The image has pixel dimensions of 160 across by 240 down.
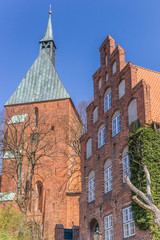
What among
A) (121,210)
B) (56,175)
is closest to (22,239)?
(121,210)

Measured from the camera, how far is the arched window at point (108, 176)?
18.9 meters

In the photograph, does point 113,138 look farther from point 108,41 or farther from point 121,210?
point 108,41

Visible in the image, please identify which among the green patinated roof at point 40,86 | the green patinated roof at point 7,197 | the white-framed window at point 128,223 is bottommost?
the white-framed window at point 128,223

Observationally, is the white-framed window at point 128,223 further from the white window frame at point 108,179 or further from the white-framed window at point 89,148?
the white-framed window at point 89,148

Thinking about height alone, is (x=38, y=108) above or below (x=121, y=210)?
above

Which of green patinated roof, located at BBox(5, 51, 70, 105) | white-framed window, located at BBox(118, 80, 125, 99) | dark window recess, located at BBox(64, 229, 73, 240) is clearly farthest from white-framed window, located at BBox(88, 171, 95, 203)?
green patinated roof, located at BBox(5, 51, 70, 105)

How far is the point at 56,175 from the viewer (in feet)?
112

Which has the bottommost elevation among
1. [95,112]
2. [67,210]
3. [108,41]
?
[67,210]

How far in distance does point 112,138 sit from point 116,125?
67cm

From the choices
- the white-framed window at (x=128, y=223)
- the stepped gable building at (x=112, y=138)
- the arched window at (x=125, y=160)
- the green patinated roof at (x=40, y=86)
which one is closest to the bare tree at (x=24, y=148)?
the green patinated roof at (x=40, y=86)

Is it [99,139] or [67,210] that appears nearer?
[99,139]

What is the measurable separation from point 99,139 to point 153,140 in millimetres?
5117

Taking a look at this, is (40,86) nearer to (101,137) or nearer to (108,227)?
(101,137)

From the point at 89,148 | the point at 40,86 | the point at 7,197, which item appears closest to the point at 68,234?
the point at 89,148
